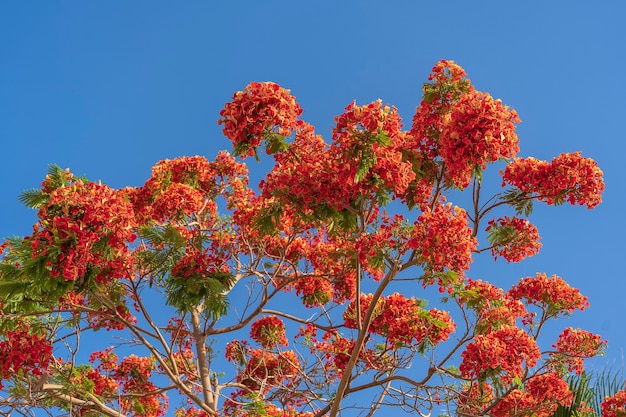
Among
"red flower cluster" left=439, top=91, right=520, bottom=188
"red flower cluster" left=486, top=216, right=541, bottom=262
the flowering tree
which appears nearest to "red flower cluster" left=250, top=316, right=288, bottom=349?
the flowering tree

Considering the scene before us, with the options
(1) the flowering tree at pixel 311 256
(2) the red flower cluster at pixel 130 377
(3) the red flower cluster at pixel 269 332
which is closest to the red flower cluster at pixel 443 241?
(1) the flowering tree at pixel 311 256

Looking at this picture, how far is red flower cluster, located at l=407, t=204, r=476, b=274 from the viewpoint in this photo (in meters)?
6.00

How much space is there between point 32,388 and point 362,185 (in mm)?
4869

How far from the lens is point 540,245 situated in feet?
25.0

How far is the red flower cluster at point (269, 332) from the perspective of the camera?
33.6ft

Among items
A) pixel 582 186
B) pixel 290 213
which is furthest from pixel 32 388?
pixel 582 186

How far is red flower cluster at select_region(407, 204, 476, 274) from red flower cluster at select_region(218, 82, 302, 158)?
6.11 feet

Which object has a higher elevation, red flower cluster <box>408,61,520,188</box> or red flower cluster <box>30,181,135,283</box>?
red flower cluster <box>408,61,520,188</box>

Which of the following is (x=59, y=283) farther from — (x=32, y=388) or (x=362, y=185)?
(x=362, y=185)

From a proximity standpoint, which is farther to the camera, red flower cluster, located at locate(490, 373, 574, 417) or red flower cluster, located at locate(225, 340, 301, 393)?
red flower cluster, located at locate(225, 340, 301, 393)

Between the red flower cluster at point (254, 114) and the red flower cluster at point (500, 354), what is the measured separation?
3491 millimetres

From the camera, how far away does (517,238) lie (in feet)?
24.9

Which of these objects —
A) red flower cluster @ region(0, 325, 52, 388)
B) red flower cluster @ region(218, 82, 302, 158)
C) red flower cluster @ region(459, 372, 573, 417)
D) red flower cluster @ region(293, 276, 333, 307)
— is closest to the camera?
red flower cluster @ region(218, 82, 302, 158)

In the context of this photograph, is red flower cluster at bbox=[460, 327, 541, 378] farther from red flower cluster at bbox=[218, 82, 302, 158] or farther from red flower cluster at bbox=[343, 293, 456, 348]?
red flower cluster at bbox=[218, 82, 302, 158]
